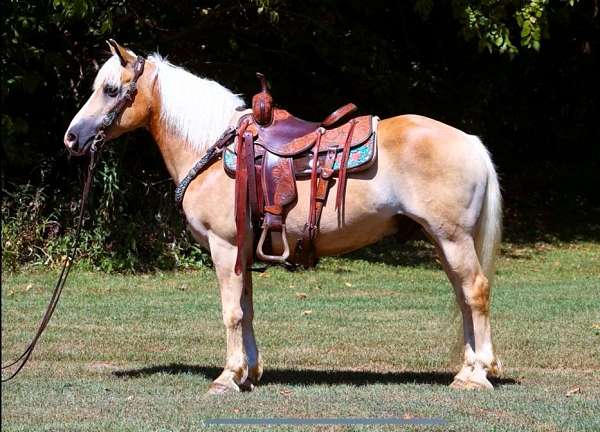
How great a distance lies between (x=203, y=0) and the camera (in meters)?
15.2

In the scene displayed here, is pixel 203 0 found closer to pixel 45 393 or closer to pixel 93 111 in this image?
pixel 93 111

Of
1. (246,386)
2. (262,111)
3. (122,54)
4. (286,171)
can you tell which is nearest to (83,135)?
(122,54)

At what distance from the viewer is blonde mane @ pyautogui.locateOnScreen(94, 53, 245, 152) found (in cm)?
756

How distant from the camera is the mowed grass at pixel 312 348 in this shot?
20.9 ft

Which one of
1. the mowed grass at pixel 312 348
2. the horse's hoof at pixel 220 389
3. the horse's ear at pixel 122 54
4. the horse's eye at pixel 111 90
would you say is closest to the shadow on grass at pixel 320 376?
the mowed grass at pixel 312 348

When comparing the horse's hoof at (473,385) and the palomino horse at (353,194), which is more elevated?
the palomino horse at (353,194)

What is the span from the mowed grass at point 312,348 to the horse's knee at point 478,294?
1.81 ft

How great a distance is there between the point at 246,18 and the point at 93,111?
832 cm

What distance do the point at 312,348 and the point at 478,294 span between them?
7.35 feet

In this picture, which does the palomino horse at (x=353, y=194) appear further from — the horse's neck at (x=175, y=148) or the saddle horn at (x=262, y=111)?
the saddle horn at (x=262, y=111)

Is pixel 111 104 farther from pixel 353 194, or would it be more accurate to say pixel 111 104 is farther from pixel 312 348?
pixel 312 348

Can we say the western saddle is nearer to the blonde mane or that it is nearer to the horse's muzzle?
the blonde mane

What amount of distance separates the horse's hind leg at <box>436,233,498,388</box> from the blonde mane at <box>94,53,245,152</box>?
1.73 m

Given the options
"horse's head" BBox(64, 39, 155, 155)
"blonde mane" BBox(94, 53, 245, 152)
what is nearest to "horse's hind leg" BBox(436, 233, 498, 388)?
"blonde mane" BBox(94, 53, 245, 152)
